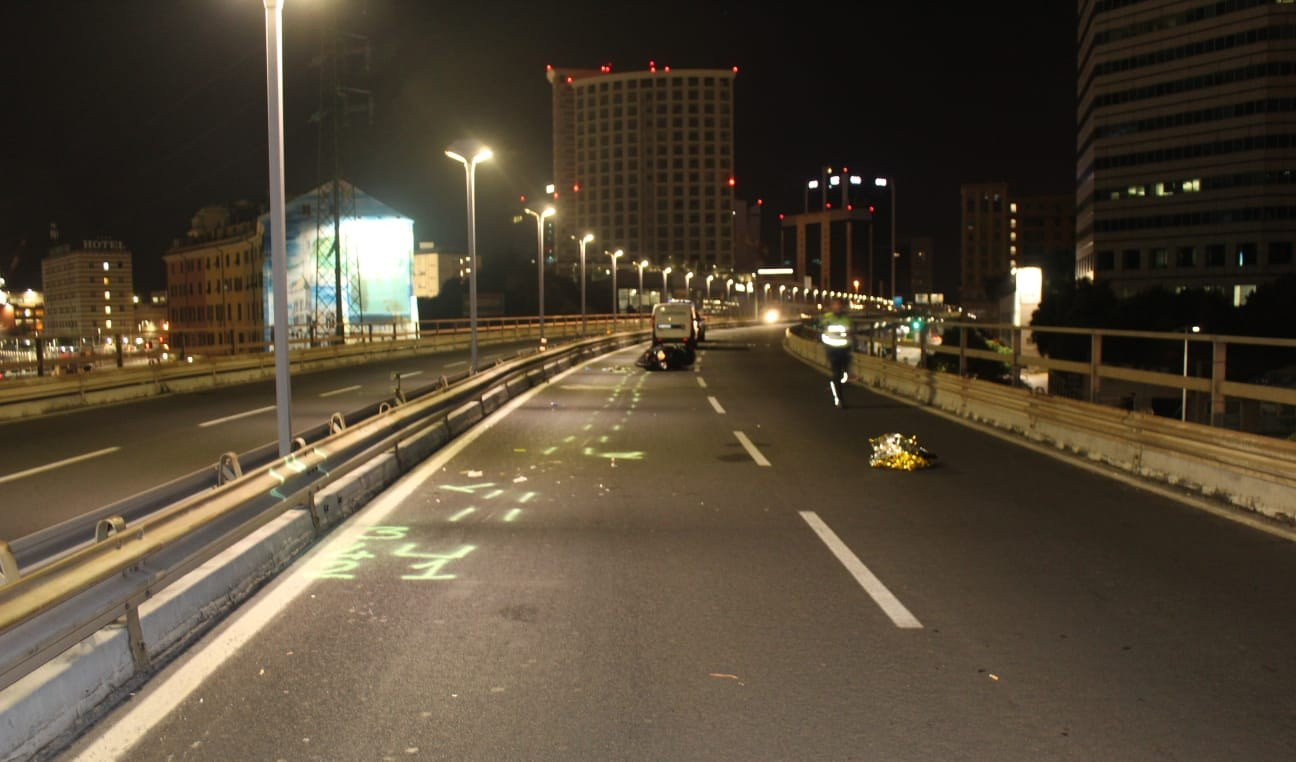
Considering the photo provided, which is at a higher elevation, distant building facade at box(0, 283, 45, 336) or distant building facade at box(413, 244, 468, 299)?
distant building facade at box(413, 244, 468, 299)

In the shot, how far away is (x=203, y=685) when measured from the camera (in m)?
4.98

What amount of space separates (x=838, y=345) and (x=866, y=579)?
13.5 m

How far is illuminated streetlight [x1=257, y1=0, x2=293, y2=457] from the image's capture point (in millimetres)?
9706

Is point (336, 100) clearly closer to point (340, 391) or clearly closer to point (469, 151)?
point (469, 151)

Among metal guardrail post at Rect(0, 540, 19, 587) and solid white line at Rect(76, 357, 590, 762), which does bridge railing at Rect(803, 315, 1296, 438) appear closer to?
solid white line at Rect(76, 357, 590, 762)

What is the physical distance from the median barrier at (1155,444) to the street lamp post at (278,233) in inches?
341

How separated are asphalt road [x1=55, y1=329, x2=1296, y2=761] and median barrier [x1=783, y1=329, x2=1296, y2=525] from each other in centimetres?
66

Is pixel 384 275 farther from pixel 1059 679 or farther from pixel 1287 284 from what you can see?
pixel 1059 679

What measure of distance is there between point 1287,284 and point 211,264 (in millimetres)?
93456

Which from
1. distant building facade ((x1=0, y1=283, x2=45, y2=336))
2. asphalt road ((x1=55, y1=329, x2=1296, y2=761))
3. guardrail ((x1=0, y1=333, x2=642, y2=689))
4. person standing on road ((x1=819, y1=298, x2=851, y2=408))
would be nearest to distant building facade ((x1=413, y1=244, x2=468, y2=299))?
distant building facade ((x1=0, y1=283, x2=45, y2=336))

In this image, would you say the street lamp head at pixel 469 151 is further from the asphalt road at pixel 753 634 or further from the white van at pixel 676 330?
the asphalt road at pixel 753 634

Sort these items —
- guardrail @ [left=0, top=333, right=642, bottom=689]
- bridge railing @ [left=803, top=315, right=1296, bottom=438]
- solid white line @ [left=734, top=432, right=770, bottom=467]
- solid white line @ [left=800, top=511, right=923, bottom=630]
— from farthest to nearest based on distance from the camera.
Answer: solid white line @ [left=734, top=432, right=770, bottom=467]
bridge railing @ [left=803, top=315, right=1296, bottom=438]
solid white line @ [left=800, top=511, right=923, bottom=630]
guardrail @ [left=0, top=333, right=642, bottom=689]

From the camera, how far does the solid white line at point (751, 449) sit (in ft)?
41.6

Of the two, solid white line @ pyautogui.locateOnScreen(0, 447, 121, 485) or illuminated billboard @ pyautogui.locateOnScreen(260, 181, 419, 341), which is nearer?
solid white line @ pyautogui.locateOnScreen(0, 447, 121, 485)
